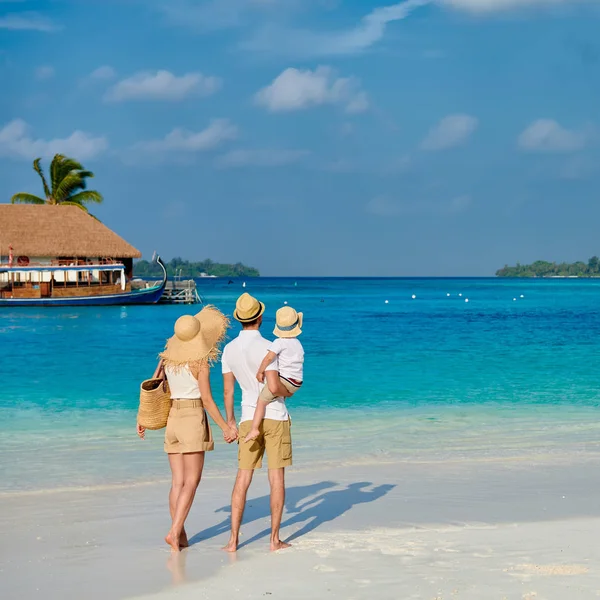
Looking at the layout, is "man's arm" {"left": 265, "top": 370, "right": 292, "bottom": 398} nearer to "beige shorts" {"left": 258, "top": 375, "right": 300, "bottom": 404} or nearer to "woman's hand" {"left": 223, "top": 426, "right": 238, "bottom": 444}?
"beige shorts" {"left": 258, "top": 375, "right": 300, "bottom": 404}

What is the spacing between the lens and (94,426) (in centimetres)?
1238

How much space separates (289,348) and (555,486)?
336cm

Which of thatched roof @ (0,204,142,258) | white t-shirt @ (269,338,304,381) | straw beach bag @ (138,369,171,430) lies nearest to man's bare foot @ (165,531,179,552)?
straw beach bag @ (138,369,171,430)

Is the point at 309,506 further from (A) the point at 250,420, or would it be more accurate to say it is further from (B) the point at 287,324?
(B) the point at 287,324

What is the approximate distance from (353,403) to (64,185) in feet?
168

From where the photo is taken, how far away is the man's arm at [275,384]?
5262 millimetres

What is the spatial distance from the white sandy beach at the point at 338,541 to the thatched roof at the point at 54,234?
162ft

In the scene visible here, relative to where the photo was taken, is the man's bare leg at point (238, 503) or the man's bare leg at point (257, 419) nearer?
the man's bare leg at point (257, 419)

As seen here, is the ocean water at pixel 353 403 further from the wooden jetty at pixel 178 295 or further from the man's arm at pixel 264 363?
the wooden jetty at pixel 178 295

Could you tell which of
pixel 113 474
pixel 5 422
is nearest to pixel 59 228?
pixel 5 422

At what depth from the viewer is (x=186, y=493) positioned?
543cm

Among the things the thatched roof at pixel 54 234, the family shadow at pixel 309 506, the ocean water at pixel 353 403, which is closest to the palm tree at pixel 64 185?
the thatched roof at pixel 54 234

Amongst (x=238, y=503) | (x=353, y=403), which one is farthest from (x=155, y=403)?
(x=353, y=403)

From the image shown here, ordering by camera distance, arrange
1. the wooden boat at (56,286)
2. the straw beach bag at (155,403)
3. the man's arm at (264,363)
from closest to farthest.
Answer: the man's arm at (264,363)
the straw beach bag at (155,403)
the wooden boat at (56,286)
